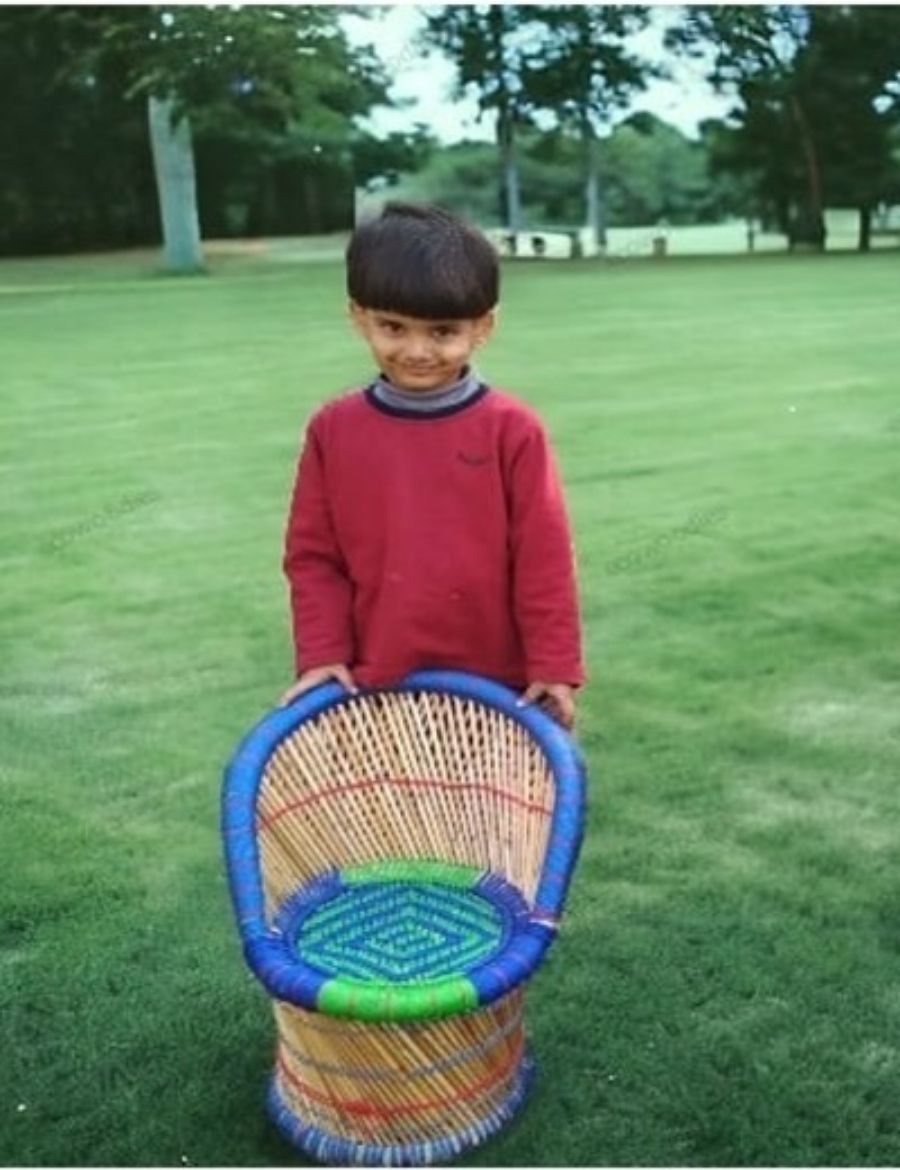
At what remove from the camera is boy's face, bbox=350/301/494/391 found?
1961 mm

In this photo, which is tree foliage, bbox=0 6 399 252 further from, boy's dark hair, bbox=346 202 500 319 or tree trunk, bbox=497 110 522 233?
boy's dark hair, bbox=346 202 500 319

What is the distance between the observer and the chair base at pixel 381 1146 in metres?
1.93

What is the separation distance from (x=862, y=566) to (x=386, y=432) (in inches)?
118

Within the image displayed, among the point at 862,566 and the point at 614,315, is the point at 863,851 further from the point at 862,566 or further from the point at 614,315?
the point at 614,315

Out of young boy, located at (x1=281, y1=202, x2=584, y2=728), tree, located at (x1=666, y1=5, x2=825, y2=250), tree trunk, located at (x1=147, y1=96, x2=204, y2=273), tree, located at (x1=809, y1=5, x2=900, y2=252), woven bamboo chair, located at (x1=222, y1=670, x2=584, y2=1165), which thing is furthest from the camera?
tree, located at (x1=809, y1=5, x2=900, y2=252)

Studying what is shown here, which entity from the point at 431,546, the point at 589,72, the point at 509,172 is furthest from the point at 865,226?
the point at 431,546

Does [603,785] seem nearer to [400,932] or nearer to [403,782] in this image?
[403,782]

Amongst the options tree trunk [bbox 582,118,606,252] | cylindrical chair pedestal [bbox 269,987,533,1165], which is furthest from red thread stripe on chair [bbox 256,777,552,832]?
tree trunk [bbox 582,118,606,252]

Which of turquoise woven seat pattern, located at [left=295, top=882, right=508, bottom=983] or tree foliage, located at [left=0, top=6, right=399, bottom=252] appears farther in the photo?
tree foliage, located at [left=0, top=6, right=399, bottom=252]

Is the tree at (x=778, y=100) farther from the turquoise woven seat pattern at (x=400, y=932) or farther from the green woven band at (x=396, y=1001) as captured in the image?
the green woven band at (x=396, y=1001)

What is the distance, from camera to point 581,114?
17.0m

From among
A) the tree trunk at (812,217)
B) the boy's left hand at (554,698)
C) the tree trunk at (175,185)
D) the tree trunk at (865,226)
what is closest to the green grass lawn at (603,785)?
the boy's left hand at (554,698)

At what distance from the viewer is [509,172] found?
14727mm

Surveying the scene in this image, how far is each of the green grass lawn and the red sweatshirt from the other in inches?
21.8
